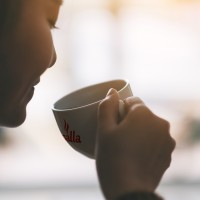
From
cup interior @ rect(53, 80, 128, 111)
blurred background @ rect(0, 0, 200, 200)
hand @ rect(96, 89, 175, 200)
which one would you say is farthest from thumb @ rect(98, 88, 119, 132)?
blurred background @ rect(0, 0, 200, 200)

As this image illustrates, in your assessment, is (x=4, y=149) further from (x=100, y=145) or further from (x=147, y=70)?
(x=100, y=145)

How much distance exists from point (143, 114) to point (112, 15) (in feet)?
3.04

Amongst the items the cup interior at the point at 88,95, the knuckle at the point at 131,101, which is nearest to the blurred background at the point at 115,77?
the cup interior at the point at 88,95

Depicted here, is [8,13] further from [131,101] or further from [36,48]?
[131,101]

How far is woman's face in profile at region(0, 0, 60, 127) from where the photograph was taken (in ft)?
1.81

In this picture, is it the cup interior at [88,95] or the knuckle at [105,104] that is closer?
the knuckle at [105,104]

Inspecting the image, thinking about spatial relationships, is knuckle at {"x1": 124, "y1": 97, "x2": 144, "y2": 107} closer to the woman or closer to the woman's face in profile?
the woman

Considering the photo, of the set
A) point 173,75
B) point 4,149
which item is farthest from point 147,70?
point 4,149

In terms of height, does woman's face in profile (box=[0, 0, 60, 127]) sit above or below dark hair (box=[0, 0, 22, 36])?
below

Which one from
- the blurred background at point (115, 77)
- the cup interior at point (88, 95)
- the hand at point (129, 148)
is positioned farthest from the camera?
the blurred background at point (115, 77)

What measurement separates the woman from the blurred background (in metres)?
0.80

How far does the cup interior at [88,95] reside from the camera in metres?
0.63

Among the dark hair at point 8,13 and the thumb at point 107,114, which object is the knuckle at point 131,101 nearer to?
the thumb at point 107,114

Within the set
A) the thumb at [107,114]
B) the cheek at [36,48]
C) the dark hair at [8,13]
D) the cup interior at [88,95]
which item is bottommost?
the cup interior at [88,95]
